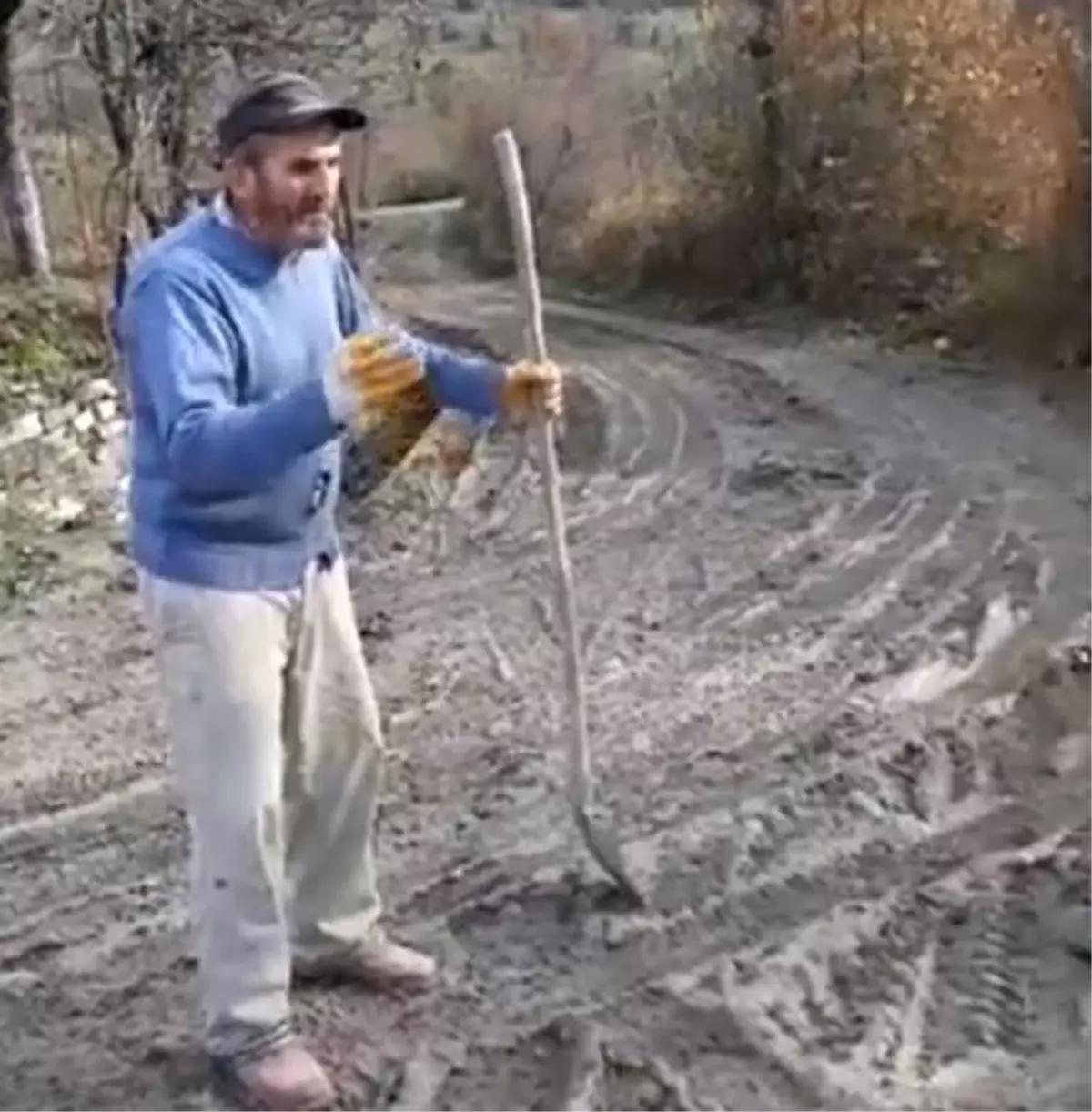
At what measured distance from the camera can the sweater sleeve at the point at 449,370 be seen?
4.12 m

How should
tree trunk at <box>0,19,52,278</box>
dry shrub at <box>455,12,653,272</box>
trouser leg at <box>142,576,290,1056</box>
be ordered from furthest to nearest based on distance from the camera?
dry shrub at <box>455,12,653,272</box>
tree trunk at <box>0,19,52,278</box>
trouser leg at <box>142,576,290,1056</box>

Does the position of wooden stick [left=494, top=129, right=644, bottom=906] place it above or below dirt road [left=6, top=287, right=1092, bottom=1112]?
above

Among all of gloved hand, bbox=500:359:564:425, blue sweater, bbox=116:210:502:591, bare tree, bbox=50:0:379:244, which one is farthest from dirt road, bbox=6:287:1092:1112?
bare tree, bbox=50:0:379:244

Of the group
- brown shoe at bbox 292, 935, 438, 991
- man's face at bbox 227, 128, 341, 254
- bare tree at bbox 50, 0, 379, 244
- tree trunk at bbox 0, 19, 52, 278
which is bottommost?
brown shoe at bbox 292, 935, 438, 991

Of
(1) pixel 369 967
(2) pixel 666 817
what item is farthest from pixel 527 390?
(2) pixel 666 817

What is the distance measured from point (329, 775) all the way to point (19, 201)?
7620 millimetres

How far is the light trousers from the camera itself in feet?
13.1

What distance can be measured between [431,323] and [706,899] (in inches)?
343

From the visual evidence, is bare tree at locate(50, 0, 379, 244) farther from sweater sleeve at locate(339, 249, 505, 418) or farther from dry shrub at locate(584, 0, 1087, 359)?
sweater sleeve at locate(339, 249, 505, 418)

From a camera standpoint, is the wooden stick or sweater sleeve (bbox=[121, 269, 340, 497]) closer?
sweater sleeve (bbox=[121, 269, 340, 497])

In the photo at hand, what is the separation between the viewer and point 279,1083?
4.23 m

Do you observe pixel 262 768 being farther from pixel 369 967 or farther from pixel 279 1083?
pixel 369 967

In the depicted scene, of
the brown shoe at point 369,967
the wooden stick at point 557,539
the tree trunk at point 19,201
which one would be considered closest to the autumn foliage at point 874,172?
the tree trunk at point 19,201

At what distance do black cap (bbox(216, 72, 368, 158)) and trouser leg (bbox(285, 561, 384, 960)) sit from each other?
81 centimetres
